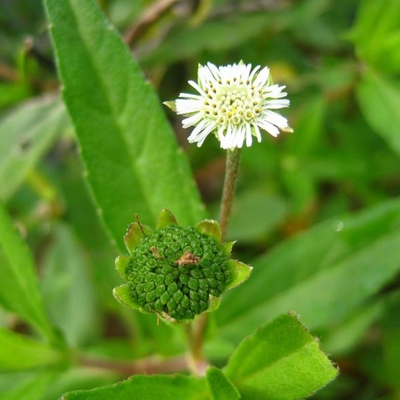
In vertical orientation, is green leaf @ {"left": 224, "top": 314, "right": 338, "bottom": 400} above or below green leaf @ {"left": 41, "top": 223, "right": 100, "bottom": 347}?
below

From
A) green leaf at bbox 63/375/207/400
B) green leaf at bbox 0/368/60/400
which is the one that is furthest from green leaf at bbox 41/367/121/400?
green leaf at bbox 63/375/207/400

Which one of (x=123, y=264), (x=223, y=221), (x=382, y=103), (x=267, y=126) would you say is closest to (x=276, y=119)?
(x=267, y=126)

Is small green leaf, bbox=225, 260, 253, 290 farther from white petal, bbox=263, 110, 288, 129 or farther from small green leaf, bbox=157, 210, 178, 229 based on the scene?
white petal, bbox=263, 110, 288, 129

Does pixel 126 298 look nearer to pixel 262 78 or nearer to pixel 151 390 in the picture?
pixel 151 390

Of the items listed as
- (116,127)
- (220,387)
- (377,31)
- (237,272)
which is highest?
(377,31)

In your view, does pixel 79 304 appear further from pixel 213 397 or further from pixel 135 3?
pixel 213 397

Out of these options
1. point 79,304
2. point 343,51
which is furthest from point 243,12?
point 79,304

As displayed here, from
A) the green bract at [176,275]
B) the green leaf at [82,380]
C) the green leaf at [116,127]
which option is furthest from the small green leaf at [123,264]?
the green leaf at [82,380]
